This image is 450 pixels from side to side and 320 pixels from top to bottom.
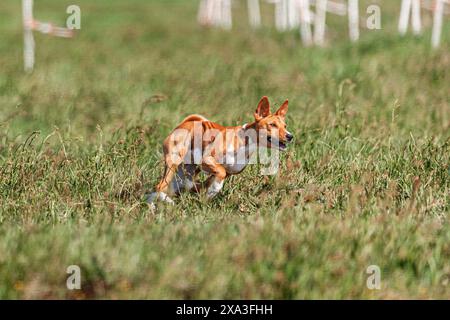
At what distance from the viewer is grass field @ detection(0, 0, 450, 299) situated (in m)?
4.75

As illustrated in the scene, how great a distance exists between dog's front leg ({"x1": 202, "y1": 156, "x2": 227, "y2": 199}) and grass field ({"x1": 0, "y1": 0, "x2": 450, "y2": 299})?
0.57ft

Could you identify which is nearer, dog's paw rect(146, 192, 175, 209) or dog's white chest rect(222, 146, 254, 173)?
dog's white chest rect(222, 146, 254, 173)

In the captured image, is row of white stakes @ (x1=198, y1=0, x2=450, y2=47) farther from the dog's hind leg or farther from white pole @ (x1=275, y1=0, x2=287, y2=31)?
the dog's hind leg

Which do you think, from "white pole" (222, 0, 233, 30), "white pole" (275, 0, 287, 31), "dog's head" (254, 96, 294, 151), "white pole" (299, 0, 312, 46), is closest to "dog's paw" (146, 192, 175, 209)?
"dog's head" (254, 96, 294, 151)

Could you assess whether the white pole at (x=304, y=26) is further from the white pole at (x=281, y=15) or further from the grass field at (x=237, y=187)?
the grass field at (x=237, y=187)

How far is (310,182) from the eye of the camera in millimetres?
6730

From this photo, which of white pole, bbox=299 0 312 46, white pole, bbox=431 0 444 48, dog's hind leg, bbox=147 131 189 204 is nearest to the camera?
dog's hind leg, bbox=147 131 189 204

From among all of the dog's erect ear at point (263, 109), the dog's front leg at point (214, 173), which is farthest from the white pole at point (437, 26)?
the dog's front leg at point (214, 173)

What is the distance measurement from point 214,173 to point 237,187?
605 millimetres

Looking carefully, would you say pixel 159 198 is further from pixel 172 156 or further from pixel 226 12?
pixel 226 12

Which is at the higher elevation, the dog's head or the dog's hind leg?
the dog's head

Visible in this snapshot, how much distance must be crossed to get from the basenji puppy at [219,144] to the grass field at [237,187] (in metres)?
0.25

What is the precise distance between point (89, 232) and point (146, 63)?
26.7 ft
